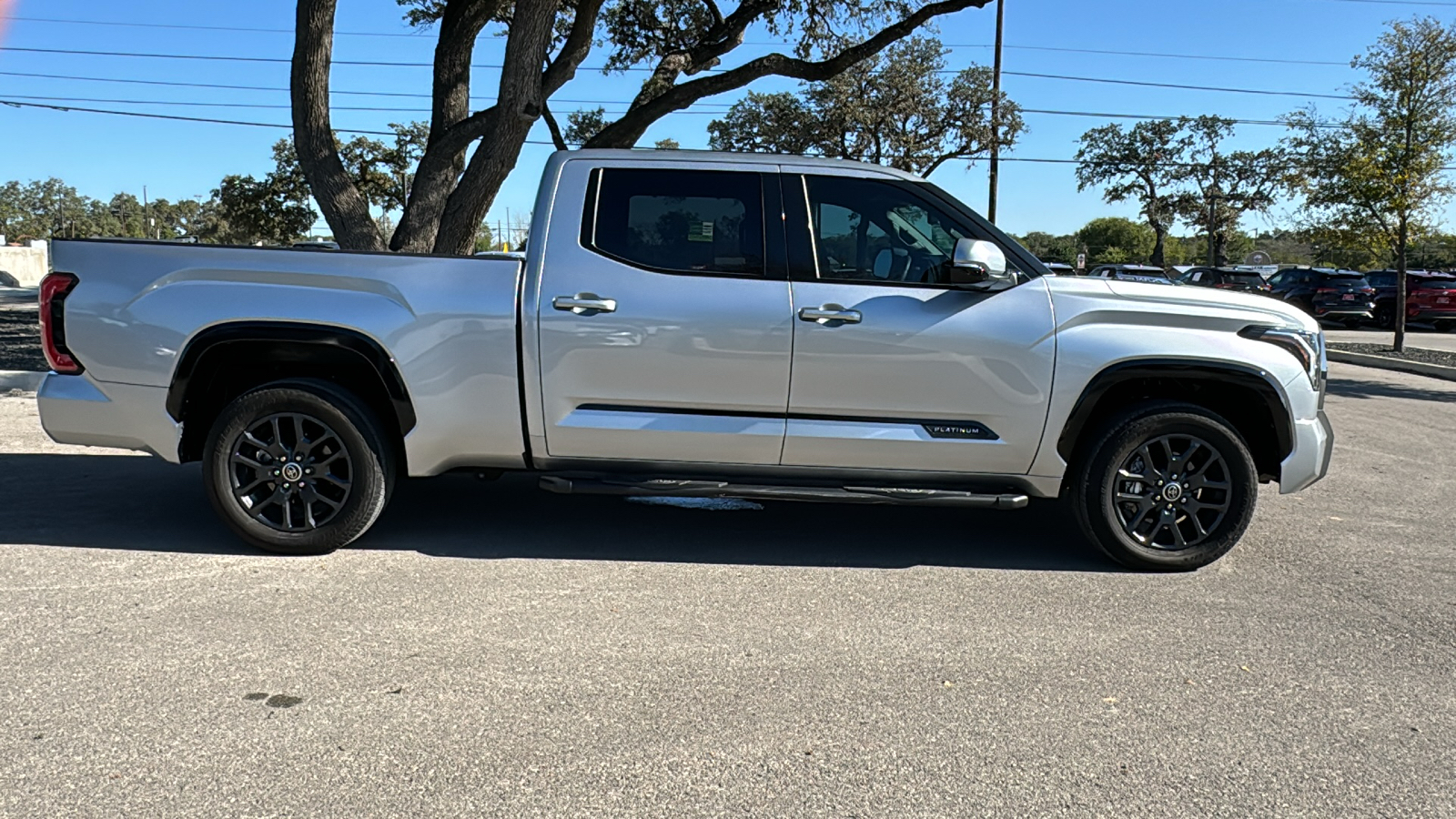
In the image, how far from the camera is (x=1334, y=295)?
25141 millimetres

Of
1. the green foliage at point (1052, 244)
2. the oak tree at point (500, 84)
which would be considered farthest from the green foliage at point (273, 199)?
the green foliage at point (1052, 244)

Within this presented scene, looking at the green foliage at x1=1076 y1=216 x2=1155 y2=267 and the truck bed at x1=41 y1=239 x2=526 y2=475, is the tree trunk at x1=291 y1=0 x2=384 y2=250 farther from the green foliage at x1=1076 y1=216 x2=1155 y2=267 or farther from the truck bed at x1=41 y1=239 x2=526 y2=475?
the green foliage at x1=1076 y1=216 x2=1155 y2=267

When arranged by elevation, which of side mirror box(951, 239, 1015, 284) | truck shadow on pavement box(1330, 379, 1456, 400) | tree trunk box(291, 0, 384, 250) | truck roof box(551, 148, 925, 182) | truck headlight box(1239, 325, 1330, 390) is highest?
tree trunk box(291, 0, 384, 250)

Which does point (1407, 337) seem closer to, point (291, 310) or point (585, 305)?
point (585, 305)

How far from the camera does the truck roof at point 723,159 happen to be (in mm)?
4941

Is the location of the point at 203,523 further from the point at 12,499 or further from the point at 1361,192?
the point at 1361,192

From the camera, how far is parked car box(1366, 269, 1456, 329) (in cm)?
2577

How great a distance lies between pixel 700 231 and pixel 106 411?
117 inches

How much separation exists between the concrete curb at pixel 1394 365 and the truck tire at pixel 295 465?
1431 centimetres

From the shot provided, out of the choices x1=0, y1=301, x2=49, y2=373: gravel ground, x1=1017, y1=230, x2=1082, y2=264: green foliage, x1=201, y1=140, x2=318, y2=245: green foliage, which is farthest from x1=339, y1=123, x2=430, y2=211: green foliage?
x1=1017, y1=230, x2=1082, y2=264: green foliage

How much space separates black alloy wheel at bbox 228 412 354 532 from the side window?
254 centimetres

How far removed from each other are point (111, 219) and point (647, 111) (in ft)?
470

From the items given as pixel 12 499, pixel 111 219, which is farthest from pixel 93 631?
pixel 111 219

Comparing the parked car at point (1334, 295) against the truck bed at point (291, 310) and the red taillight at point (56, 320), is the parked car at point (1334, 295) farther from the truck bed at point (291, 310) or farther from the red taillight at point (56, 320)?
the red taillight at point (56, 320)
